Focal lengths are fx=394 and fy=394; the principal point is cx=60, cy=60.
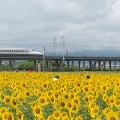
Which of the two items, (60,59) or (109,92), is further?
(60,59)

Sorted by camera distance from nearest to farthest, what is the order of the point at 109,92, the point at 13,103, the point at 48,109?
the point at 48,109 < the point at 13,103 < the point at 109,92

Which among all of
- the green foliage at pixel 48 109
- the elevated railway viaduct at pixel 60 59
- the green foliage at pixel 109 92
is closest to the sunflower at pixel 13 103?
the green foliage at pixel 48 109

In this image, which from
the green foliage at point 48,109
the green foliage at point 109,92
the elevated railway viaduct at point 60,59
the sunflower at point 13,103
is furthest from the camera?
the elevated railway viaduct at point 60,59

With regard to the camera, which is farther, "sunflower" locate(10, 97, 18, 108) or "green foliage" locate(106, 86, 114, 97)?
"green foliage" locate(106, 86, 114, 97)

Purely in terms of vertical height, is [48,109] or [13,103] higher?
[13,103]

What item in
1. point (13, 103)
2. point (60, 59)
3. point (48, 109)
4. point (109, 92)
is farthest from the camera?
point (60, 59)

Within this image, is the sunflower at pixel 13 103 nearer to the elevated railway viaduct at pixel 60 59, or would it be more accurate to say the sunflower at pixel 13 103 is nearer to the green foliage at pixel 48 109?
the green foliage at pixel 48 109

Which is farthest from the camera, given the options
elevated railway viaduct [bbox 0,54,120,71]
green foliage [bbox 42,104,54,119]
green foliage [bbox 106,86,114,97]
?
elevated railway viaduct [bbox 0,54,120,71]

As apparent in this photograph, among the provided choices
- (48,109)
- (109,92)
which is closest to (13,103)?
(48,109)

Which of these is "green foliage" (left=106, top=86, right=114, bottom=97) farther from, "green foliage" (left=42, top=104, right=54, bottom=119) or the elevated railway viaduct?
the elevated railway viaduct

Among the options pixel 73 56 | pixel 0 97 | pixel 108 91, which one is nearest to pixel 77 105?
pixel 0 97

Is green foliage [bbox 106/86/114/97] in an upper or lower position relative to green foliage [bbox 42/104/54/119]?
upper

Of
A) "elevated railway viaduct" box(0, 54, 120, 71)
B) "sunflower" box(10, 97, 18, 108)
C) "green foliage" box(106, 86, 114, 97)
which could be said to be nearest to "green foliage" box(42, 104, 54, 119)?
"sunflower" box(10, 97, 18, 108)

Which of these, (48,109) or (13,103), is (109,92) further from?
(13,103)
